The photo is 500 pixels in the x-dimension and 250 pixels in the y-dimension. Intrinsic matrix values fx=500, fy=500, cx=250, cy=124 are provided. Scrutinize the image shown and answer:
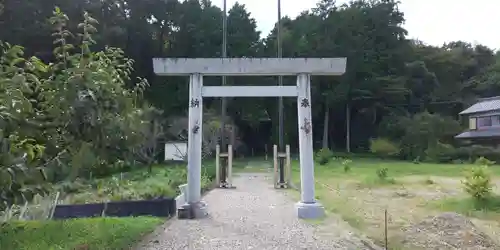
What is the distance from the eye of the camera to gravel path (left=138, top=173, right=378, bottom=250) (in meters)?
5.95

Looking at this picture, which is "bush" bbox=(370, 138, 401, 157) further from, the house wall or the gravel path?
the gravel path

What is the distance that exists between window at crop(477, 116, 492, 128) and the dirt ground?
60.0 feet

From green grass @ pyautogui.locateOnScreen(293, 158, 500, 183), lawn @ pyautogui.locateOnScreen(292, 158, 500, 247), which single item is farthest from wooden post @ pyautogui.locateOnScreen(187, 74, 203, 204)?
green grass @ pyautogui.locateOnScreen(293, 158, 500, 183)

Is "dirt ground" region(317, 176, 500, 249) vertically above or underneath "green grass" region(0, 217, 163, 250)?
underneath

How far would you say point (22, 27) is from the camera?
80.5 feet

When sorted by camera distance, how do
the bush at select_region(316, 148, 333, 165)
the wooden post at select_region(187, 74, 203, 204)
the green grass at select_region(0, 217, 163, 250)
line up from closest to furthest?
1. the green grass at select_region(0, 217, 163, 250)
2. the wooden post at select_region(187, 74, 203, 204)
3. the bush at select_region(316, 148, 333, 165)

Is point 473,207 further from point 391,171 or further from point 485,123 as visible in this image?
point 485,123

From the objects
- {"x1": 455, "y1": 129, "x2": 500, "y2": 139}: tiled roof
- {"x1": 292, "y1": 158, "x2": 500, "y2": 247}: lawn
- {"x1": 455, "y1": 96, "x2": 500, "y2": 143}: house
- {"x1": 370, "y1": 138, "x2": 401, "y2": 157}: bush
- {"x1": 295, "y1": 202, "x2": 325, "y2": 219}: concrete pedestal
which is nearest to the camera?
{"x1": 292, "y1": 158, "x2": 500, "y2": 247}: lawn

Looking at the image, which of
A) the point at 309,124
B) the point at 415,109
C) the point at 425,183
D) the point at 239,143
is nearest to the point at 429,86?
the point at 415,109

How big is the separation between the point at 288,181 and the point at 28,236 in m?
9.73

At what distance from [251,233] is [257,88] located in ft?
8.86

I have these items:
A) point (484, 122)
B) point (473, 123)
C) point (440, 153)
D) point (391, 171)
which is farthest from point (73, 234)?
point (473, 123)

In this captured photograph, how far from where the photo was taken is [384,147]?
3300 cm

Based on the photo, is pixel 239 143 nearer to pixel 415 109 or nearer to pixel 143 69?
pixel 143 69
